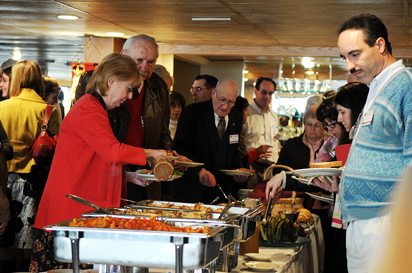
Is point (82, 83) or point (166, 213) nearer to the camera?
point (166, 213)

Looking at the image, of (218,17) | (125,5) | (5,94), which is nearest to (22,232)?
(5,94)

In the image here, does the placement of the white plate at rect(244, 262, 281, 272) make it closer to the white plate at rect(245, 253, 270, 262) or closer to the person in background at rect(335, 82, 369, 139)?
the white plate at rect(245, 253, 270, 262)

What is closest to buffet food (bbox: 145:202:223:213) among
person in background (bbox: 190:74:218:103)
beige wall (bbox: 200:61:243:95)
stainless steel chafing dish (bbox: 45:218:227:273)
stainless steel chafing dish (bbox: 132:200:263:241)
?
stainless steel chafing dish (bbox: 132:200:263:241)

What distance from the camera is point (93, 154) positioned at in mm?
2975

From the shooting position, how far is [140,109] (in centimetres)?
371

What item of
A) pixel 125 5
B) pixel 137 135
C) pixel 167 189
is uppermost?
pixel 125 5

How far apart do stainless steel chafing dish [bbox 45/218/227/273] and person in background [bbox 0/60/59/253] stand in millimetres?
2749

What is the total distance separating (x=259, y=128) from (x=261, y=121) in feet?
0.39

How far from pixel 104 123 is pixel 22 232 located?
7.07 feet

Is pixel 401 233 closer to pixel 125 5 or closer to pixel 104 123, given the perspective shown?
pixel 104 123

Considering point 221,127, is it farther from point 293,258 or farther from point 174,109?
point 293,258

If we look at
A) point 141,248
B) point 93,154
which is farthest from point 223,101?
point 141,248

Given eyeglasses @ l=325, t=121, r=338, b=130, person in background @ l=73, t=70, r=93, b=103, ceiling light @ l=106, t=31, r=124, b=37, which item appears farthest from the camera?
ceiling light @ l=106, t=31, r=124, b=37

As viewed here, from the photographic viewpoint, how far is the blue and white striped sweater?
230 centimetres
